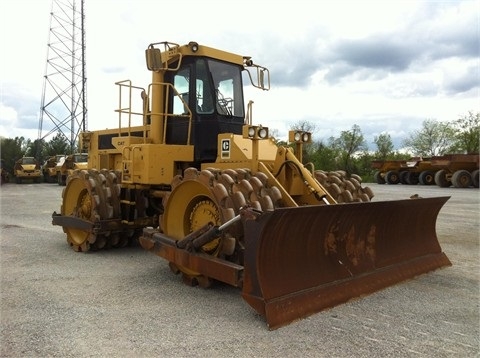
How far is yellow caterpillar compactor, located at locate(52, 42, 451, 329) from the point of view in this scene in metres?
4.14

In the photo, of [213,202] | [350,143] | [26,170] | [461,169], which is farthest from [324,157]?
[213,202]

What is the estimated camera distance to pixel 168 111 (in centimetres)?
679

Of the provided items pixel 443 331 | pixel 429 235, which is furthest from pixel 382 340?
pixel 429 235

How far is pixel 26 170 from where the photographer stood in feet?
103

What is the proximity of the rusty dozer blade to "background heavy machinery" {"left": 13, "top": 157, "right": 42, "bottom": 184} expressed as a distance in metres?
31.3

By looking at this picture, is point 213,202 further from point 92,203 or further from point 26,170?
point 26,170

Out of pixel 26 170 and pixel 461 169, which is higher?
pixel 461 169

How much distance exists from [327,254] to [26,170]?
31.6 metres

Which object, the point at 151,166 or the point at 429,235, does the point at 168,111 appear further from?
the point at 429,235

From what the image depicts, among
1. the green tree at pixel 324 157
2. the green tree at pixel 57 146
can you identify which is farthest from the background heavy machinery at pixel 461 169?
the green tree at pixel 57 146

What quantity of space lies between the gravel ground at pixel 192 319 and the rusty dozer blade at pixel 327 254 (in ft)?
0.55

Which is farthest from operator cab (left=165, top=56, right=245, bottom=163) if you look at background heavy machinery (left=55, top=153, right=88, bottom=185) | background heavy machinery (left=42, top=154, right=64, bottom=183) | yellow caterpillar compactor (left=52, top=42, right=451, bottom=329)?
background heavy machinery (left=42, top=154, right=64, bottom=183)

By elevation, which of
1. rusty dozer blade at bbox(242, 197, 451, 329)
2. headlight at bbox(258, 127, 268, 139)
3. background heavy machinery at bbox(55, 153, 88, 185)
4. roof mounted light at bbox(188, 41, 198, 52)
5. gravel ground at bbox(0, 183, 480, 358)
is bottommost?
gravel ground at bbox(0, 183, 480, 358)

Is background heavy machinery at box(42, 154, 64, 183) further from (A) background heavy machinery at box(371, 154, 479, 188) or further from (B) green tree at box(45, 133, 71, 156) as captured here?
(A) background heavy machinery at box(371, 154, 479, 188)
